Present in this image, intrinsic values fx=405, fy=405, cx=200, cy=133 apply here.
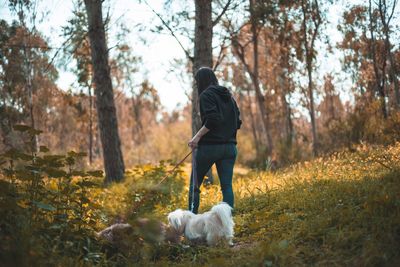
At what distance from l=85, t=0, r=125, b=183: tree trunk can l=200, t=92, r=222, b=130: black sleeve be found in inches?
239

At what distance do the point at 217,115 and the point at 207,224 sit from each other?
4.41ft

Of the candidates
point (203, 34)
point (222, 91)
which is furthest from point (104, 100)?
point (222, 91)

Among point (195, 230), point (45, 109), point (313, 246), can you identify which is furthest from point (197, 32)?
point (45, 109)

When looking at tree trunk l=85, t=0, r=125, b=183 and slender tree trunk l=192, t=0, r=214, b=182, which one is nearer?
slender tree trunk l=192, t=0, r=214, b=182

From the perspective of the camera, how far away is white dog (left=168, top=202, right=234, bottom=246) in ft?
14.9

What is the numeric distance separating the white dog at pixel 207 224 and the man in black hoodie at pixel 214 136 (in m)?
0.55

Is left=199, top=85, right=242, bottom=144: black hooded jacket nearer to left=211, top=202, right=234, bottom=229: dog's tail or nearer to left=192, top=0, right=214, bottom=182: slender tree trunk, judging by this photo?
left=211, top=202, right=234, bottom=229: dog's tail

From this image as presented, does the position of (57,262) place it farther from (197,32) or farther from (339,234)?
(197,32)

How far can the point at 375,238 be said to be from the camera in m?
3.91

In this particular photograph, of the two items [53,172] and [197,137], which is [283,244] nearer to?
[197,137]

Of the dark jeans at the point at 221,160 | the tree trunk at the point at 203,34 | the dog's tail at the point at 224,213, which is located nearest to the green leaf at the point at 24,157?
the dark jeans at the point at 221,160

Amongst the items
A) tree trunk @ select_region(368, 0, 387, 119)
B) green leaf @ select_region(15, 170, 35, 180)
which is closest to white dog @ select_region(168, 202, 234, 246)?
green leaf @ select_region(15, 170, 35, 180)

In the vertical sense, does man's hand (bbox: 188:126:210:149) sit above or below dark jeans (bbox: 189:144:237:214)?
above

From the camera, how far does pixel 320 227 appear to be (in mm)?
4457
